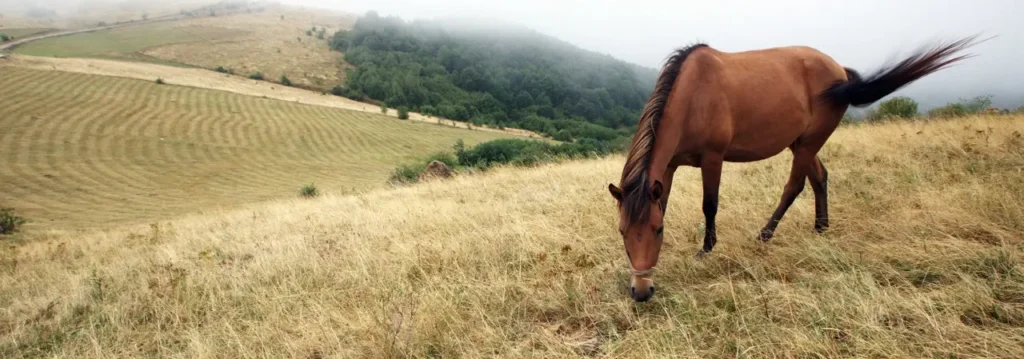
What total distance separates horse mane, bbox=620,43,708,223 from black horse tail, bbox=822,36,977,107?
1273 millimetres

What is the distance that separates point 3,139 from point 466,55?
107276mm

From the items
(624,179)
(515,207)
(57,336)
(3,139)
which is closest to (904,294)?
(624,179)

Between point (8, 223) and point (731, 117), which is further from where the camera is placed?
point (8, 223)

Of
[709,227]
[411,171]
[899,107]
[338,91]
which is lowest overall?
[338,91]

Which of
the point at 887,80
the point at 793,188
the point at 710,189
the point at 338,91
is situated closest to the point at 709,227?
the point at 710,189

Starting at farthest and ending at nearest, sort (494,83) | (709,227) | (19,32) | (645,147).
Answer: (494,83)
(19,32)
(709,227)
(645,147)

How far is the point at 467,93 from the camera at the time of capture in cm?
11406

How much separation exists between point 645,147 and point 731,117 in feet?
3.01

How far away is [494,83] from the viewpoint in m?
118

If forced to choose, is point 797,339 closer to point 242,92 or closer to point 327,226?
point 327,226

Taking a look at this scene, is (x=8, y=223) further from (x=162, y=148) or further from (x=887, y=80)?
(x=887, y=80)

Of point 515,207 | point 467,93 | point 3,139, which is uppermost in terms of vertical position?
point 515,207

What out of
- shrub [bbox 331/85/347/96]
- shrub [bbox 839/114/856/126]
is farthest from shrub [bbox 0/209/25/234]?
shrub [bbox 331/85/347/96]

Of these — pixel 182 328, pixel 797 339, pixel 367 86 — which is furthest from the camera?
pixel 367 86
